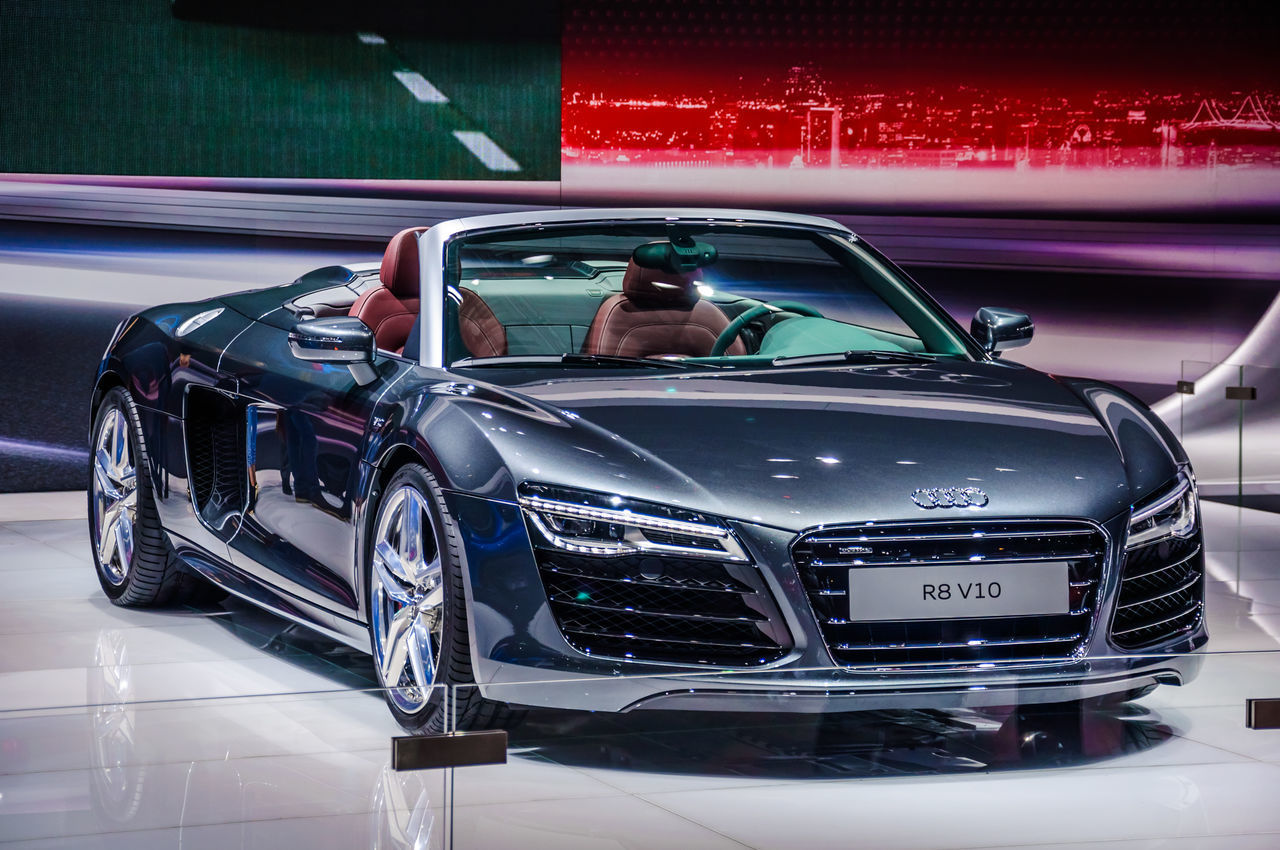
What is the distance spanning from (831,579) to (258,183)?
638 cm

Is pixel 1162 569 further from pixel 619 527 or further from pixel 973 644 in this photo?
pixel 619 527

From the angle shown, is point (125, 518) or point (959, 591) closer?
point (959, 591)

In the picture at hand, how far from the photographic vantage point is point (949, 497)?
11.3 feet

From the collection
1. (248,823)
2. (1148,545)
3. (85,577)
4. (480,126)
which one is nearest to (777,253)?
(1148,545)

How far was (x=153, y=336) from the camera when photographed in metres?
5.62

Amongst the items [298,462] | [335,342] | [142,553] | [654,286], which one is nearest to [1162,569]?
[654,286]

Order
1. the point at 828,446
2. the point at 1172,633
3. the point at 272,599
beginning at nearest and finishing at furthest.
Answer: the point at 828,446, the point at 1172,633, the point at 272,599

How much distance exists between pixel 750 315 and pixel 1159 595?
1398 millimetres

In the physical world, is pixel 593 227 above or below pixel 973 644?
above

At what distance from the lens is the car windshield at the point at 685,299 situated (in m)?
4.34

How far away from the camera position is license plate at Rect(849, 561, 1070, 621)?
11.0 feet

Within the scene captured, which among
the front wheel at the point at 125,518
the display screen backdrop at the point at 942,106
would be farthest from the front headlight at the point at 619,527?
the display screen backdrop at the point at 942,106

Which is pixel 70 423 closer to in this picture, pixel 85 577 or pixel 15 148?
pixel 15 148

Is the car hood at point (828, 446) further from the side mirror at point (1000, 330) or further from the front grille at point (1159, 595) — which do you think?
the side mirror at point (1000, 330)
